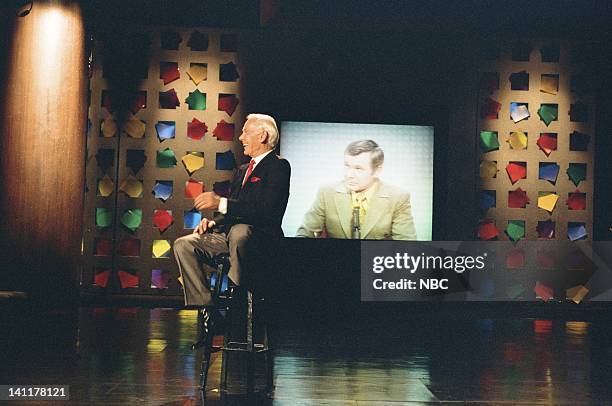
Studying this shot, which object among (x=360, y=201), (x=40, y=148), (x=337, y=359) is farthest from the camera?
(x=360, y=201)

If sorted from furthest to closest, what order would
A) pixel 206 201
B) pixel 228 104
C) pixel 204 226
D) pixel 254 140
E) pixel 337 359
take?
pixel 228 104 → pixel 337 359 → pixel 254 140 → pixel 204 226 → pixel 206 201

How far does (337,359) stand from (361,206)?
308cm

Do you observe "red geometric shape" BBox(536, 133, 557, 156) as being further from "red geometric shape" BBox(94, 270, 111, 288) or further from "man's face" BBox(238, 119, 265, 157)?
"man's face" BBox(238, 119, 265, 157)

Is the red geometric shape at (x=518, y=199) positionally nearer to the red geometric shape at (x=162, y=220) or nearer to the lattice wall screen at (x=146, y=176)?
the lattice wall screen at (x=146, y=176)

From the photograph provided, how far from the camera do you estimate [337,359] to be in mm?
4719

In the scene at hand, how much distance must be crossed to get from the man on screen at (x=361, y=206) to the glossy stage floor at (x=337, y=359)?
89 cm

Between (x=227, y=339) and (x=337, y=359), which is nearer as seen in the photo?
(x=227, y=339)

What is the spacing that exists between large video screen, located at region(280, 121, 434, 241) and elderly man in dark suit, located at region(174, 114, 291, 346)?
3811 millimetres

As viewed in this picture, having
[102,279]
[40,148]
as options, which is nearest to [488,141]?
[102,279]

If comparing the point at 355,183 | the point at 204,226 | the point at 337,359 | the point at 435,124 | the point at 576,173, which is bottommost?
the point at 337,359

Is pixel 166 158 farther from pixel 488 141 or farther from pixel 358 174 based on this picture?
pixel 488 141

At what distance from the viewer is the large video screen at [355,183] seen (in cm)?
763

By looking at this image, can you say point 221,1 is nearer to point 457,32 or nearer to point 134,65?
point 134,65

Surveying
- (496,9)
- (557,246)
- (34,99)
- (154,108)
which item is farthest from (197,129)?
(557,246)
